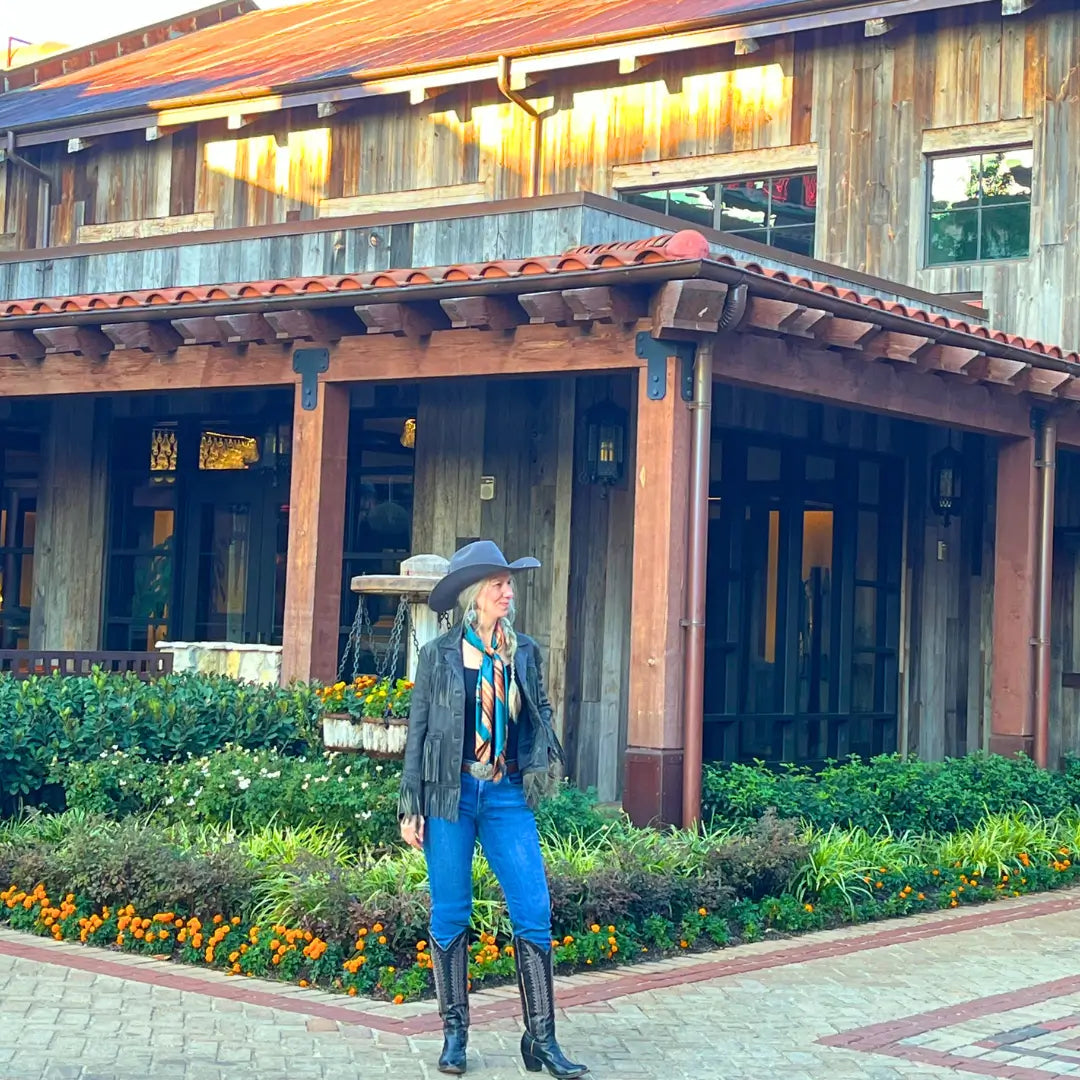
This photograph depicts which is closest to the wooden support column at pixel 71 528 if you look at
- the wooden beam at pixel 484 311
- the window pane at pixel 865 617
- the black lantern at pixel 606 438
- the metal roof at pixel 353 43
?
the metal roof at pixel 353 43

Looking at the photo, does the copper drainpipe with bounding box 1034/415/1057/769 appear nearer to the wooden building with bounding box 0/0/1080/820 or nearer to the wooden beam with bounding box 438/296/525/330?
the wooden building with bounding box 0/0/1080/820


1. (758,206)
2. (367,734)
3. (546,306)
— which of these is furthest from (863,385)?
(758,206)

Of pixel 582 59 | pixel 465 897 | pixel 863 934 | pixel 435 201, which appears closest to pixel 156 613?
pixel 435 201

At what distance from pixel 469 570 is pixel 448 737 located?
0.61 m

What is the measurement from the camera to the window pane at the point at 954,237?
1531 centimetres

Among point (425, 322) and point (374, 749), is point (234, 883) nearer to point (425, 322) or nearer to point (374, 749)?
point (374, 749)

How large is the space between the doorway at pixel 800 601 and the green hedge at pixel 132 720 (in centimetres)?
375

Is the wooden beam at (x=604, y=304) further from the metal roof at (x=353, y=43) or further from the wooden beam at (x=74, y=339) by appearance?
the metal roof at (x=353, y=43)

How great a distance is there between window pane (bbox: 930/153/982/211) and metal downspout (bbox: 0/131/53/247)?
9734 millimetres

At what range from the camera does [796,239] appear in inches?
627

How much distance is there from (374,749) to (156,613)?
598 centimetres

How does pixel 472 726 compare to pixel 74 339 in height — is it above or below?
below

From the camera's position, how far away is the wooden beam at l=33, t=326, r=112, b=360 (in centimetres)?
1220

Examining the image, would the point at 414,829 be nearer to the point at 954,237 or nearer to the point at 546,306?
the point at 546,306
